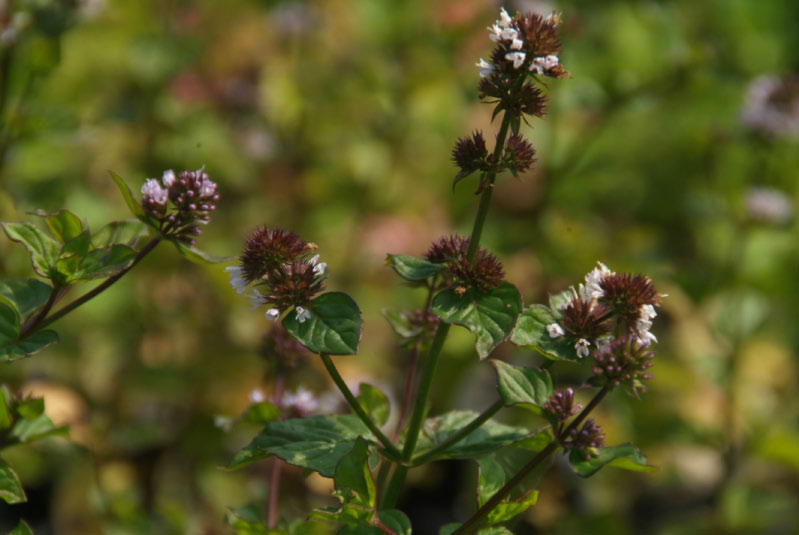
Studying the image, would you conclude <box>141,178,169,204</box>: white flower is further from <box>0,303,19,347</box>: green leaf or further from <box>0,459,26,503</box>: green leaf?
<box>0,459,26,503</box>: green leaf

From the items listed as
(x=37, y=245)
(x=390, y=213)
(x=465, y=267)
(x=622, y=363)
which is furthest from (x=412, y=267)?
(x=390, y=213)

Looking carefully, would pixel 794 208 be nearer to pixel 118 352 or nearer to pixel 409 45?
pixel 409 45

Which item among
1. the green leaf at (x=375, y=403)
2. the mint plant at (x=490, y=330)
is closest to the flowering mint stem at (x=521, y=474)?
the mint plant at (x=490, y=330)

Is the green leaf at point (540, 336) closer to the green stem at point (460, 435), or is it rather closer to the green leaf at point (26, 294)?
the green stem at point (460, 435)

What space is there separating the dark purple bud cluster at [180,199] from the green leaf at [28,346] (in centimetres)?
21

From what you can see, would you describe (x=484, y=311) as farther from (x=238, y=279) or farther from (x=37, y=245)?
(x=37, y=245)

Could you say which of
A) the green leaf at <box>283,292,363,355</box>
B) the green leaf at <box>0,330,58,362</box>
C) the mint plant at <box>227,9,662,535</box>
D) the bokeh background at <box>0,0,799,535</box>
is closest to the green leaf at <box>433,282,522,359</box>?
the mint plant at <box>227,9,662,535</box>

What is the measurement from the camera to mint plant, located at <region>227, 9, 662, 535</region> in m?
1.11

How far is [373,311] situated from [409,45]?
3.22 feet

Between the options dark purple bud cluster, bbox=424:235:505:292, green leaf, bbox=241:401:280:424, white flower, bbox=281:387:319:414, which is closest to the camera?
dark purple bud cluster, bbox=424:235:505:292

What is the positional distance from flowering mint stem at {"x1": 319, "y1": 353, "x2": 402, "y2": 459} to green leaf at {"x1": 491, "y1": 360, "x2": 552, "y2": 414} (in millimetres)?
190

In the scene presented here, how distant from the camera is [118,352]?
8.99ft

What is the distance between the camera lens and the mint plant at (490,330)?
1111 millimetres

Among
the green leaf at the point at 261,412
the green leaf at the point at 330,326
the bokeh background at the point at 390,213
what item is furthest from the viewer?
the bokeh background at the point at 390,213
